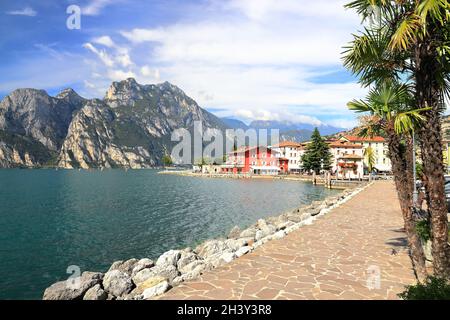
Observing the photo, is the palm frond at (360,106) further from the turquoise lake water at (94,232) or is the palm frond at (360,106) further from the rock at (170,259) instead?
the turquoise lake water at (94,232)

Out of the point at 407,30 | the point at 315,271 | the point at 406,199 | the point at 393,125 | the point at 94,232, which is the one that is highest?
the point at 407,30

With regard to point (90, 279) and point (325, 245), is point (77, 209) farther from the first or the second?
point (325, 245)

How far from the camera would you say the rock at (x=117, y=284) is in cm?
1213

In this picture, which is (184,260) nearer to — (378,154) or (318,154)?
(318,154)

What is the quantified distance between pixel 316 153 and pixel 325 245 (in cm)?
8303

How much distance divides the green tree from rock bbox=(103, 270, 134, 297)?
8418 centimetres

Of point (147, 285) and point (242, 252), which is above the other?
point (242, 252)

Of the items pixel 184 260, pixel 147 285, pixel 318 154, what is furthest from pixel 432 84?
pixel 318 154

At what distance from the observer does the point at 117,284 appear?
12.3 meters

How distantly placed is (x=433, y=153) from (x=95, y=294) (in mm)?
11656

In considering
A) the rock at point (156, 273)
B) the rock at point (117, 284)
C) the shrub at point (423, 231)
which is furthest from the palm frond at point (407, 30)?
the rock at point (117, 284)

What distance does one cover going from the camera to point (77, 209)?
41.6 m

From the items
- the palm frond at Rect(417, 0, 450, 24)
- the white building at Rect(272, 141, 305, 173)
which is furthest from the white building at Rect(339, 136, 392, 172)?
the palm frond at Rect(417, 0, 450, 24)
